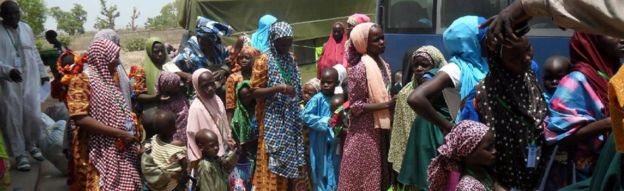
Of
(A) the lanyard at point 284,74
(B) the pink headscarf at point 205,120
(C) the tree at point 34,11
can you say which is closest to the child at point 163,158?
(B) the pink headscarf at point 205,120

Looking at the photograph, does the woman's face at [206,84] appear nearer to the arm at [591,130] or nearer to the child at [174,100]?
the child at [174,100]

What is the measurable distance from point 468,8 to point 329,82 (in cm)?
223

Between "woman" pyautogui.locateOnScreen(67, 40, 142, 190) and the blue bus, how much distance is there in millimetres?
3726

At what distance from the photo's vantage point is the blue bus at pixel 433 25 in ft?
21.9

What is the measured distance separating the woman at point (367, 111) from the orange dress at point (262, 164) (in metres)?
0.53

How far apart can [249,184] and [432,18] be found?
3140 millimetres

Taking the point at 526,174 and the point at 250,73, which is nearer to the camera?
the point at 526,174

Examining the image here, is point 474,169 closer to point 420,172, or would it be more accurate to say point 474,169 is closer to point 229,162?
point 420,172

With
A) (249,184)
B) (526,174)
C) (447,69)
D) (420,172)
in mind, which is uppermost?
(447,69)

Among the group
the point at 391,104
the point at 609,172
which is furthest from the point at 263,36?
the point at 609,172

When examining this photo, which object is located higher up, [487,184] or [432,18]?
[432,18]

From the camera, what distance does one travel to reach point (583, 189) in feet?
8.34

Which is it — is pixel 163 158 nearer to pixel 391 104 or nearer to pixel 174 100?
pixel 174 100

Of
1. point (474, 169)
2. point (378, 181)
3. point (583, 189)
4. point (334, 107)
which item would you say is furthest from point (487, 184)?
point (334, 107)
